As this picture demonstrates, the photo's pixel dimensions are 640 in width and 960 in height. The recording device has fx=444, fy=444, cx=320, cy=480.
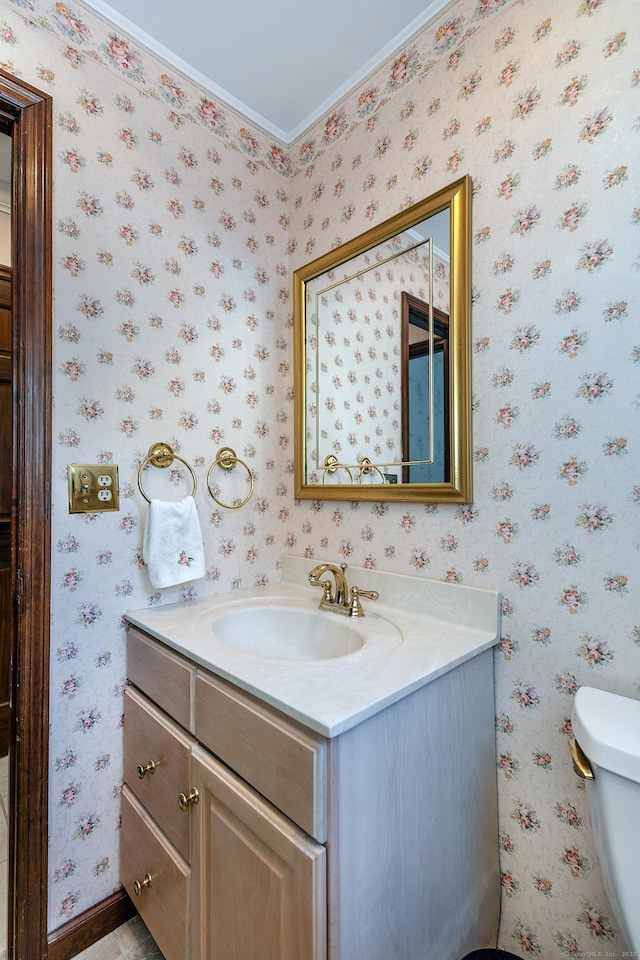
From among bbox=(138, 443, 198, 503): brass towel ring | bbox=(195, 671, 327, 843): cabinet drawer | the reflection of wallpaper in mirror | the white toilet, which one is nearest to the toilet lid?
the white toilet

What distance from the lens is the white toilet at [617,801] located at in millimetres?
659

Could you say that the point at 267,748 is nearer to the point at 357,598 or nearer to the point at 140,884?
the point at 357,598

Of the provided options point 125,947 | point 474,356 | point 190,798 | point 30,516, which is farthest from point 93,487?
point 125,947

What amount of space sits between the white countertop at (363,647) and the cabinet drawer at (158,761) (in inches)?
7.6

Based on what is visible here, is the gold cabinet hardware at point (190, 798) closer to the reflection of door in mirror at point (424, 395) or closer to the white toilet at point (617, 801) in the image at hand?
the white toilet at point (617, 801)

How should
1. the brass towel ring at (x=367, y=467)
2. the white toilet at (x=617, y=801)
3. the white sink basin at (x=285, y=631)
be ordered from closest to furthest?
1. the white toilet at (x=617, y=801)
2. the white sink basin at (x=285, y=631)
3. the brass towel ring at (x=367, y=467)

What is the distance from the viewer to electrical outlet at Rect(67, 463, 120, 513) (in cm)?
111

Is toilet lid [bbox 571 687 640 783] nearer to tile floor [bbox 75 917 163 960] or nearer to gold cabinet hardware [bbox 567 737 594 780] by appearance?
gold cabinet hardware [bbox 567 737 594 780]

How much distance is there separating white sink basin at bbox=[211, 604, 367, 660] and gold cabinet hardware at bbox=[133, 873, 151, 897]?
0.55 meters

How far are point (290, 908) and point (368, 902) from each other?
123 millimetres

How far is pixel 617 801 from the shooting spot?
2.23 ft

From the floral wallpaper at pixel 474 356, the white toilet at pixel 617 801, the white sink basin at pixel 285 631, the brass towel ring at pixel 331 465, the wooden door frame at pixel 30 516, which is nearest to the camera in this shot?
the white toilet at pixel 617 801

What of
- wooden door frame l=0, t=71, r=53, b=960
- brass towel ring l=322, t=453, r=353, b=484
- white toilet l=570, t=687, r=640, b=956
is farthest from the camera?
brass towel ring l=322, t=453, r=353, b=484

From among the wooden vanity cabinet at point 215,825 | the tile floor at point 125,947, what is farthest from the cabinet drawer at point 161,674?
the tile floor at point 125,947
